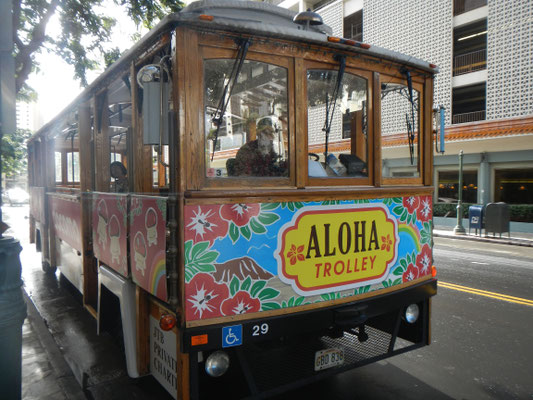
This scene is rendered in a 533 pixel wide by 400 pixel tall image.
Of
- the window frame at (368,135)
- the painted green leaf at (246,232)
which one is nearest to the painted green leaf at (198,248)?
the painted green leaf at (246,232)

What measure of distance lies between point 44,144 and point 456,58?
18.4m

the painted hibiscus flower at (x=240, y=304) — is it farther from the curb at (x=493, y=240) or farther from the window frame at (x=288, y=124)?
the curb at (x=493, y=240)

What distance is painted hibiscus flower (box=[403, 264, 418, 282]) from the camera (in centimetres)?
365

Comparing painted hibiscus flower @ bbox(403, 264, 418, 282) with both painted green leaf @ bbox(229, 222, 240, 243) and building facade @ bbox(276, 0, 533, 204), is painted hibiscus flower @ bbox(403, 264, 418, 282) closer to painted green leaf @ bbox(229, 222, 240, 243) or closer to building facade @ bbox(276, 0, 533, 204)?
painted green leaf @ bbox(229, 222, 240, 243)

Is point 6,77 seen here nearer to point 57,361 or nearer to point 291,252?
point 291,252

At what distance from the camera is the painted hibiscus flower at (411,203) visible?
11.9 feet

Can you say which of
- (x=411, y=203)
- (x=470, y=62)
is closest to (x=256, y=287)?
(x=411, y=203)

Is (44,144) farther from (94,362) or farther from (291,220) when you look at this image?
(291,220)

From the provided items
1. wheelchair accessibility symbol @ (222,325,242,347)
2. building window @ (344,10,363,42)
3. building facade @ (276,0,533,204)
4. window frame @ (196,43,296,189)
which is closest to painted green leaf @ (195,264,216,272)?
wheelchair accessibility symbol @ (222,325,242,347)

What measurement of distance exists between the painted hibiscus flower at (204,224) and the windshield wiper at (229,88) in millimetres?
415

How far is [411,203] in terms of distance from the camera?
368cm

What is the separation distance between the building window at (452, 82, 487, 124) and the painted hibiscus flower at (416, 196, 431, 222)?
16.6 meters

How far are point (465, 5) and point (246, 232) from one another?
789 inches

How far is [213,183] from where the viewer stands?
2.67 meters
